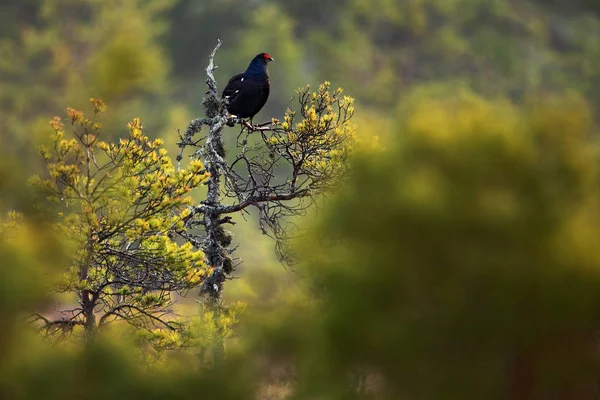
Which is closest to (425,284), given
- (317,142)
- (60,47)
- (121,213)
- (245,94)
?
(121,213)

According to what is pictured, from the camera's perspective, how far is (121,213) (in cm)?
848

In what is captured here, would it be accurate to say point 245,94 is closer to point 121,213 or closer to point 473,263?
point 121,213

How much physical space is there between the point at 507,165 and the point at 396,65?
42.5 m

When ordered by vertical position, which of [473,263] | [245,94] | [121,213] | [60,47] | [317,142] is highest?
[60,47]

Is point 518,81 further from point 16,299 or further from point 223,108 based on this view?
point 16,299

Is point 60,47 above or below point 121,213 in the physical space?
above

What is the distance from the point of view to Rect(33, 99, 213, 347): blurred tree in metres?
8.32

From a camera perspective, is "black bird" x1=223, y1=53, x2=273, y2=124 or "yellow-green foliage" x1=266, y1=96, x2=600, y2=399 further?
"black bird" x1=223, y1=53, x2=273, y2=124

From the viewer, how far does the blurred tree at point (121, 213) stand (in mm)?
8320

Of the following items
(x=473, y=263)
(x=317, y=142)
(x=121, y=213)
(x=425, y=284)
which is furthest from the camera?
(x=317, y=142)

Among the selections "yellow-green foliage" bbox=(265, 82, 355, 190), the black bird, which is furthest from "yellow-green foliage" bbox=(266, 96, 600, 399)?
the black bird

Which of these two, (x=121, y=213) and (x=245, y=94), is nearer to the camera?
(x=121, y=213)

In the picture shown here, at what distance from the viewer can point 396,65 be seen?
4744 cm

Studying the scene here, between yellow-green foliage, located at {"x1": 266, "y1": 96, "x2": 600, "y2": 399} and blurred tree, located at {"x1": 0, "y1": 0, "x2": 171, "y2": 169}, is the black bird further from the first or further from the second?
blurred tree, located at {"x1": 0, "y1": 0, "x2": 171, "y2": 169}
